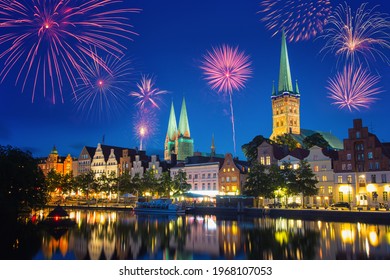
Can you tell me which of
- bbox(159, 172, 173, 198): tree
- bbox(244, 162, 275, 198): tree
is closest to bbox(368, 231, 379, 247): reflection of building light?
bbox(244, 162, 275, 198): tree

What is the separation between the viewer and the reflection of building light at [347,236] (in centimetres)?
4119

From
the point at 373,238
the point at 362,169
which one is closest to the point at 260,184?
the point at 362,169

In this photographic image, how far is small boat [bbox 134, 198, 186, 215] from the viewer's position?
8532 cm

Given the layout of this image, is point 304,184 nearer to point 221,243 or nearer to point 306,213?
point 306,213

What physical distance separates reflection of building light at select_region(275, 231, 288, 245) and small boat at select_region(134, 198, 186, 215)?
3859cm

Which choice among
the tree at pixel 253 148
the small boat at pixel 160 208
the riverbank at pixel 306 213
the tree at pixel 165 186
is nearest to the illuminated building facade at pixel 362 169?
the riverbank at pixel 306 213

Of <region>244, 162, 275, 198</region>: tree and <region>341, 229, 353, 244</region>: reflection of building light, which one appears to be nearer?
<region>341, 229, 353, 244</region>: reflection of building light

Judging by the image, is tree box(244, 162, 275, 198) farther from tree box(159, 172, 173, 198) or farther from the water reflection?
the water reflection

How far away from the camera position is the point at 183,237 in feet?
150

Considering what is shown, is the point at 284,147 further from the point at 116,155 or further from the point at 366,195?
the point at 116,155

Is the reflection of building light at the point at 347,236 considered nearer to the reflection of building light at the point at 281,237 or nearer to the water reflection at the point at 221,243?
the water reflection at the point at 221,243

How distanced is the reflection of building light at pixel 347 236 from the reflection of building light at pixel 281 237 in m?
5.49

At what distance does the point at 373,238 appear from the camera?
138ft

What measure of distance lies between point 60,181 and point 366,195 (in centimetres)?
9025
